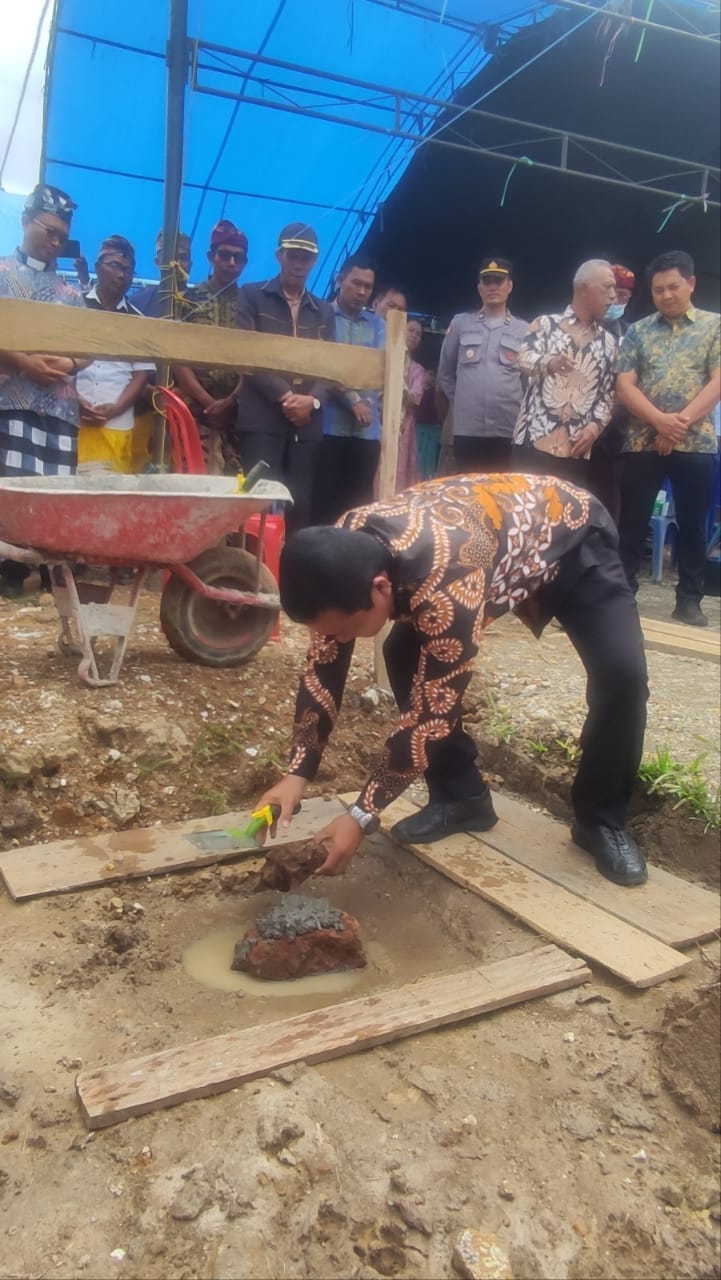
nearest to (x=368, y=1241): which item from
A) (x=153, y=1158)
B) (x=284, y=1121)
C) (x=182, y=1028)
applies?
(x=284, y=1121)

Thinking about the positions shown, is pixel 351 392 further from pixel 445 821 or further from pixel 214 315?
pixel 445 821

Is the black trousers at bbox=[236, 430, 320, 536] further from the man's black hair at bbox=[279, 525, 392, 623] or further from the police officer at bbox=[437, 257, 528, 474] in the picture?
the man's black hair at bbox=[279, 525, 392, 623]

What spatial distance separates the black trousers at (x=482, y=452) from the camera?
5.69 metres

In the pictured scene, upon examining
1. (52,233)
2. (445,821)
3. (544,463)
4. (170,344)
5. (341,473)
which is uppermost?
(52,233)

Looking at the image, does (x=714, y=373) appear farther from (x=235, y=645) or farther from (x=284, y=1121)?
(x=284, y=1121)

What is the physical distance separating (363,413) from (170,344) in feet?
6.53

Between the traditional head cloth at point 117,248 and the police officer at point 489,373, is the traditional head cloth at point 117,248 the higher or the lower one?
the higher one

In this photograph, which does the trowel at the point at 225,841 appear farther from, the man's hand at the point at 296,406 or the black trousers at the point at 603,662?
the man's hand at the point at 296,406

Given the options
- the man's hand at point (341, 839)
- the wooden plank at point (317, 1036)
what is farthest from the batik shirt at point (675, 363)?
the man's hand at point (341, 839)

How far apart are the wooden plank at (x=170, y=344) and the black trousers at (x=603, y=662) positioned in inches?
59.6

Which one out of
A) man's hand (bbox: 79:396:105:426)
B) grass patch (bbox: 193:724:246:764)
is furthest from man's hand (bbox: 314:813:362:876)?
man's hand (bbox: 79:396:105:426)

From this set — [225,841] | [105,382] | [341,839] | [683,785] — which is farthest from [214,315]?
[341,839]

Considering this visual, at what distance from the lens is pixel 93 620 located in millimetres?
3789

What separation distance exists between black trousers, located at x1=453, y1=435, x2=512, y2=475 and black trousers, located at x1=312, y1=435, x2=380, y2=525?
0.52m
